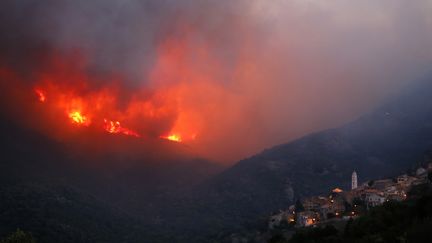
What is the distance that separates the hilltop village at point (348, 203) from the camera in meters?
97.6

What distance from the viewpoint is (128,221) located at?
146500mm

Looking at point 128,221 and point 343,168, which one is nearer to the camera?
point 128,221

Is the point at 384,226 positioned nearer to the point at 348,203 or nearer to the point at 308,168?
the point at 348,203

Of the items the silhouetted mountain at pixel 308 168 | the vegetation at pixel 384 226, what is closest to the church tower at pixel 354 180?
the silhouetted mountain at pixel 308 168

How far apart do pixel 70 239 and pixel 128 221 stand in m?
30.9

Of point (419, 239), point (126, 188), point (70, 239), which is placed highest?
point (126, 188)

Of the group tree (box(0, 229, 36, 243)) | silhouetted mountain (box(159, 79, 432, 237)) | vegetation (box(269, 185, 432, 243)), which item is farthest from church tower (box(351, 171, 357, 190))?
tree (box(0, 229, 36, 243))

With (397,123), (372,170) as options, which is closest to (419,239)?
(372,170)

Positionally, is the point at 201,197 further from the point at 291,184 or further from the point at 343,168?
the point at 343,168

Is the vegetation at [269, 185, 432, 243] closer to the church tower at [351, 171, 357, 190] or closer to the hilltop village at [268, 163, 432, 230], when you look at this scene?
the hilltop village at [268, 163, 432, 230]

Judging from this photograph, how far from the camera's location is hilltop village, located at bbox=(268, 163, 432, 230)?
97625mm

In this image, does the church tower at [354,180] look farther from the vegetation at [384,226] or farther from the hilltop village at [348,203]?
the vegetation at [384,226]

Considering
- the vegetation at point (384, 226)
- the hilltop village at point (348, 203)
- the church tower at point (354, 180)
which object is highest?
the church tower at point (354, 180)

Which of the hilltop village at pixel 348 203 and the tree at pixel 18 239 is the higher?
the hilltop village at pixel 348 203
